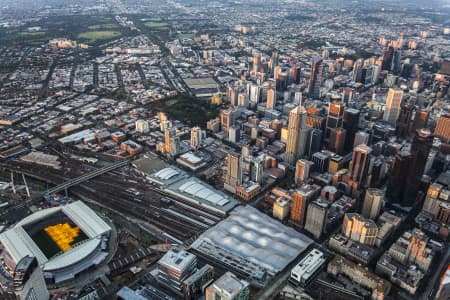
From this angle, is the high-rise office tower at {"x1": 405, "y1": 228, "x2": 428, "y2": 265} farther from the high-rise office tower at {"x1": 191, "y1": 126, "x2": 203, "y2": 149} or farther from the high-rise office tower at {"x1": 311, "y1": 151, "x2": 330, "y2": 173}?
the high-rise office tower at {"x1": 191, "y1": 126, "x2": 203, "y2": 149}

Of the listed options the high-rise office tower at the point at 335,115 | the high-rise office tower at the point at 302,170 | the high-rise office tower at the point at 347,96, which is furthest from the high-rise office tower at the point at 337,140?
the high-rise office tower at the point at 347,96

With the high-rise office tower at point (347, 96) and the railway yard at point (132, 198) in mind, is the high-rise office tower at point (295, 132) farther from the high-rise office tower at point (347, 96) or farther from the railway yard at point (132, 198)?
the high-rise office tower at point (347, 96)

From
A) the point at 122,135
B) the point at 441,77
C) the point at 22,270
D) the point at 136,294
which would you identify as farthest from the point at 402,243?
the point at 441,77

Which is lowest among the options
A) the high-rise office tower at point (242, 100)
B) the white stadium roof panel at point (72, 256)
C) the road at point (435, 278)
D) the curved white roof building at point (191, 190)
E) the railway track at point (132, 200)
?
the road at point (435, 278)

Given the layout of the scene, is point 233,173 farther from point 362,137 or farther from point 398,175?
point 362,137

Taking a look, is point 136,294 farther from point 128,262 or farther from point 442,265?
point 442,265

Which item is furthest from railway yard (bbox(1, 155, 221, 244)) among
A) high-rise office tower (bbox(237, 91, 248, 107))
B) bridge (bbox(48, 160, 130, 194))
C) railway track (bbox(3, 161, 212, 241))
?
high-rise office tower (bbox(237, 91, 248, 107))

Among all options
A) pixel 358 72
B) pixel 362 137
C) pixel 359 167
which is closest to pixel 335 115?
pixel 362 137
